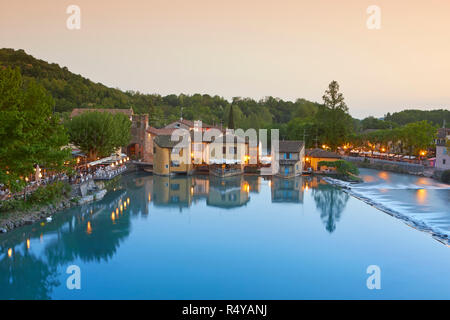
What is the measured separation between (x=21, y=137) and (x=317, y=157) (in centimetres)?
3208

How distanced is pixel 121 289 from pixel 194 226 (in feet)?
26.9

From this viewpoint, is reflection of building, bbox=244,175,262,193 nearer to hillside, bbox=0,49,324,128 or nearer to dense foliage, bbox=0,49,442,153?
dense foliage, bbox=0,49,442,153

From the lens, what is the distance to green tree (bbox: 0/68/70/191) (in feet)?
54.3

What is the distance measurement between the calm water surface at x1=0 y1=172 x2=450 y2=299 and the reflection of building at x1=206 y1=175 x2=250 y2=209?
37 cm

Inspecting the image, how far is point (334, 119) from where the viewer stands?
52.0 m

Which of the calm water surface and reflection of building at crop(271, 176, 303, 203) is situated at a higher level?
reflection of building at crop(271, 176, 303, 203)

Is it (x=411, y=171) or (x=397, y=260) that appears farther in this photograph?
(x=411, y=171)

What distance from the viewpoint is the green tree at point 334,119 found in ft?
169

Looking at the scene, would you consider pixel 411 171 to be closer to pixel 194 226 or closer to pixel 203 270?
pixel 194 226

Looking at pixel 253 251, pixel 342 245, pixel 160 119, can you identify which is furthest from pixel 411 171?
pixel 160 119

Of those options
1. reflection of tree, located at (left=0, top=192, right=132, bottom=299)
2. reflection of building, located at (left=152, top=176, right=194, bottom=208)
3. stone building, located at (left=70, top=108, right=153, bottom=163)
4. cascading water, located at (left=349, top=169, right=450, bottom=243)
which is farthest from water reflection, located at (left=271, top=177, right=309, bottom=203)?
stone building, located at (left=70, top=108, right=153, bottom=163)

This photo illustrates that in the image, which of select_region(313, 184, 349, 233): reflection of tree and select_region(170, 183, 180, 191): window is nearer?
select_region(313, 184, 349, 233): reflection of tree

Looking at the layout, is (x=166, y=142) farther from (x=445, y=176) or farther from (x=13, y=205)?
(x=445, y=176)

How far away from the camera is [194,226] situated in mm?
19875
